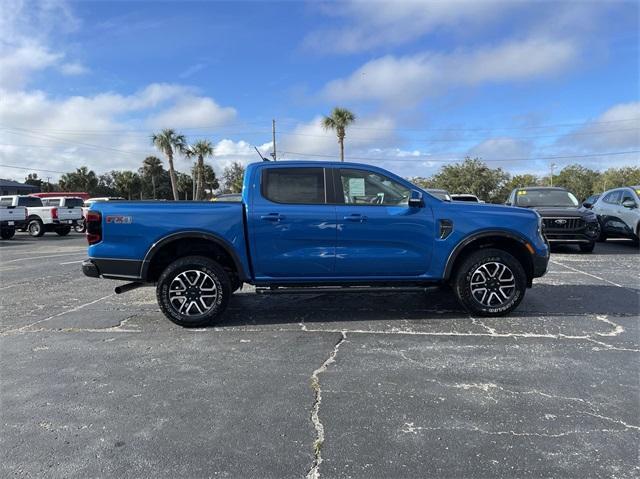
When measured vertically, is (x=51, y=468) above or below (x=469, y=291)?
below

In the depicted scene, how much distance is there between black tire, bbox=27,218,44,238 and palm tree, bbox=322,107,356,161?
989 inches

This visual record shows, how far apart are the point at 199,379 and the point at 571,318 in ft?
14.4

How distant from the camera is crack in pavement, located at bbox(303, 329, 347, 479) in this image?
8.96 ft

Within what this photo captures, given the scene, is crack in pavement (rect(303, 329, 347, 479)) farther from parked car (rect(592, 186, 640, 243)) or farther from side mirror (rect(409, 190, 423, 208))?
parked car (rect(592, 186, 640, 243))

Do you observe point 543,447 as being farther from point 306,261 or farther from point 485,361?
point 306,261

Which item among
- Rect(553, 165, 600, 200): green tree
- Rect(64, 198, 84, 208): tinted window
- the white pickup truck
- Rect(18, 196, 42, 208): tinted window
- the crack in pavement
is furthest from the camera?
Rect(553, 165, 600, 200): green tree

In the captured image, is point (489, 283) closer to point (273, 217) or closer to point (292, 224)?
point (292, 224)

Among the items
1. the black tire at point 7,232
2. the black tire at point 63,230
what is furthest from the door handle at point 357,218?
the black tire at point 63,230

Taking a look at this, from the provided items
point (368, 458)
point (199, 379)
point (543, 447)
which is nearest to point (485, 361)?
point (543, 447)

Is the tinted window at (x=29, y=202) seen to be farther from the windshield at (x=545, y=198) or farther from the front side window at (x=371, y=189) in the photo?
the front side window at (x=371, y=189)

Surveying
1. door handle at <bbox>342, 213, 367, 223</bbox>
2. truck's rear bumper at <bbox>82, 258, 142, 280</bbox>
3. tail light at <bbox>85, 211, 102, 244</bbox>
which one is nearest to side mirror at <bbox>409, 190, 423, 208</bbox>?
door handle at <bbox>342, 213, 367, 223</bbox>

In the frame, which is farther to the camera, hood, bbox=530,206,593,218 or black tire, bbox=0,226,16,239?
black tire, bbox=0,226,16,239

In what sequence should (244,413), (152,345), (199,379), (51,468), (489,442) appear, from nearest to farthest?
(51,468)
(489,442)
(244,413)
(199,379)
(152,345)

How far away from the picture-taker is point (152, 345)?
4957mm
